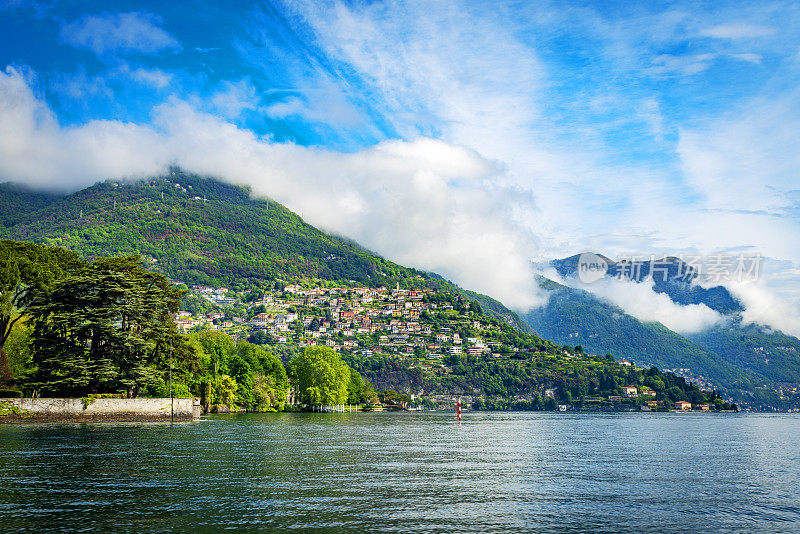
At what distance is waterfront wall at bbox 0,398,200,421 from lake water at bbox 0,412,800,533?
14.5 metres

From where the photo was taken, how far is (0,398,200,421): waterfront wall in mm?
58000

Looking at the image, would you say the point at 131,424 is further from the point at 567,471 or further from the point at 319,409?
the point at 319,409

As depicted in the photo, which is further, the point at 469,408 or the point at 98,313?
the point at 469,408

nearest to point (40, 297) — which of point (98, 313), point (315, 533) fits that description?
point (98, 313)

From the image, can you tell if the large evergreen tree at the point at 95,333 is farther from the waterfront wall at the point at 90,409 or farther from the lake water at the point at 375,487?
the lake water at the point at 375,487

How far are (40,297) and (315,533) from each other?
5681cm

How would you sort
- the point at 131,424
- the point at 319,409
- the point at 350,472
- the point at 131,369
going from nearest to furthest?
the point at 350,472 → the point at 131,424 → the point at 131,369 → the point at 319,409

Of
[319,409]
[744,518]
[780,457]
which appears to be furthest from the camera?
[319,409]

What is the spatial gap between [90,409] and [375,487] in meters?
45.7

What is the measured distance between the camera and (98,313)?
64.7 meters

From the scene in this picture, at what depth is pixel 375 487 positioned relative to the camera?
83.7 feet

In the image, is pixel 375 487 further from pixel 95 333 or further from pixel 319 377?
pixel 319 377

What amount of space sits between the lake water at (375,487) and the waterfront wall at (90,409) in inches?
571

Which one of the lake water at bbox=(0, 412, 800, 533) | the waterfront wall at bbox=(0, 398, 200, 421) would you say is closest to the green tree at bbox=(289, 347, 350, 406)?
the waterfront wall at bbox=(0, 398, 200, 421)
